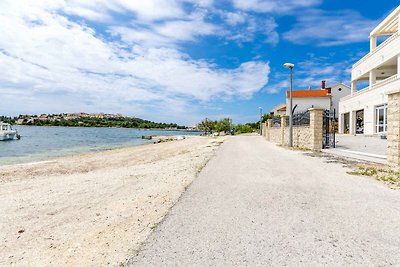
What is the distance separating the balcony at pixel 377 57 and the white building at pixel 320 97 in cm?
1584

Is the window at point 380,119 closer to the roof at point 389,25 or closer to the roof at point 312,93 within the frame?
the roof at point 389,25

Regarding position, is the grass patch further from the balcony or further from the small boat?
the small boat

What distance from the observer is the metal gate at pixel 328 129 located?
15.9m

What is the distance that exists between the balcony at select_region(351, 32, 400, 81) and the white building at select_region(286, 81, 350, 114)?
15.8m

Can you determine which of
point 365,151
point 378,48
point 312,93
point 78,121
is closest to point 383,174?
point 365,151

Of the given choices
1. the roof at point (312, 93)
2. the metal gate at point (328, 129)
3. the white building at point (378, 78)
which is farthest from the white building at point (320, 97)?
the metal gate at point (328, 129)

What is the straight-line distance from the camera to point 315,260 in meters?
2.90

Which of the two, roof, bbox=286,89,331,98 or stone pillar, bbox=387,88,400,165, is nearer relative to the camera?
stone pillar, bbox=387,88,400,165

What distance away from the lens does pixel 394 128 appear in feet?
29.2

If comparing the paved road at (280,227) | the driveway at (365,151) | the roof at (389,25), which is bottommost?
the paved road at (280,227)

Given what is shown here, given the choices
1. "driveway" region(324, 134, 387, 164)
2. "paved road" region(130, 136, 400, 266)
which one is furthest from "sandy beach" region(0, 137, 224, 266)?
"driveway" region(324, 134, 387, 164)

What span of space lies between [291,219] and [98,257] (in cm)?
287

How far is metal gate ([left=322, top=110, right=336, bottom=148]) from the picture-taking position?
1591cm

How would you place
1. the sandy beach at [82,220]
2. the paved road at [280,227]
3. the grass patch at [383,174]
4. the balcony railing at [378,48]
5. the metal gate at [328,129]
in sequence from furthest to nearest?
the balcony railing at [378,48], the metal gate at [328,129], the grass patch at [383,174], the sandy beach at [82,220], the paved road at [280,227]
